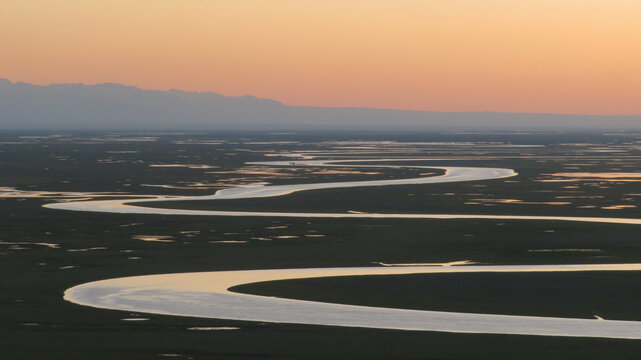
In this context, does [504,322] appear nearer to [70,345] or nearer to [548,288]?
[548,288]

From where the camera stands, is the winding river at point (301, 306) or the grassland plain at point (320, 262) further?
the winding river at point (301, 306)

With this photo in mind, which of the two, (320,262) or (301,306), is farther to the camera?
(320,262)

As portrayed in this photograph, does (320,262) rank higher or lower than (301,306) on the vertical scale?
lower

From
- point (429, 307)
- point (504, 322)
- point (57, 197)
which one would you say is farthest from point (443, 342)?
point (57, 197)

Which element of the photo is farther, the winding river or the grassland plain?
the winding river

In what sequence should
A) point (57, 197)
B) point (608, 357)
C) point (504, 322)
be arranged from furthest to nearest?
point (57, 197), point (504, 322), point (608, 357)

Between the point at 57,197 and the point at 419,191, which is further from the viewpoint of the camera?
the point at 419,191

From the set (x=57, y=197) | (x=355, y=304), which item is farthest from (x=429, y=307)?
(x=57, y=197)

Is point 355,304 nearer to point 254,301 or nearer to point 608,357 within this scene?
point 254,301

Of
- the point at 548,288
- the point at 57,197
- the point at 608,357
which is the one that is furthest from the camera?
the point at 57,197
